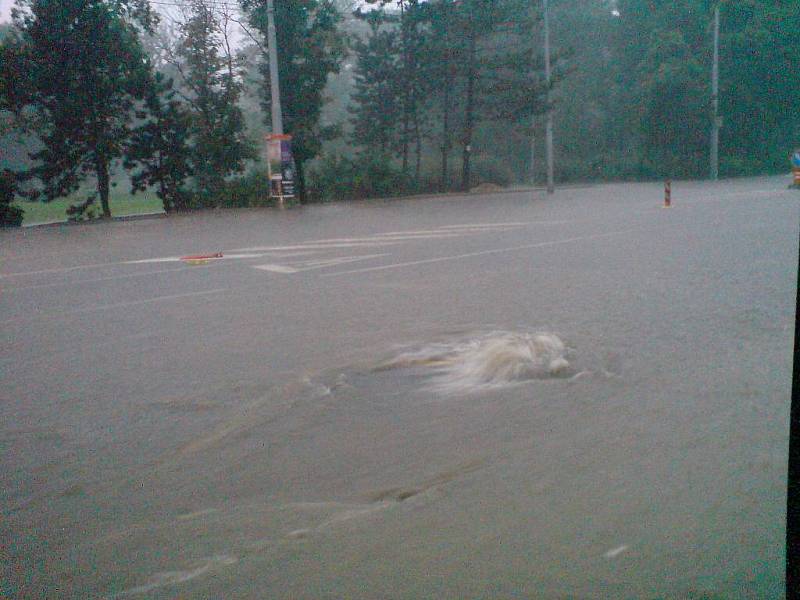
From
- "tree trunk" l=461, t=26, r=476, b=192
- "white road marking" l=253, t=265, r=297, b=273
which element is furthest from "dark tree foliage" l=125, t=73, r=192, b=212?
"white road marking" l=253, t=265, r=297, b=273

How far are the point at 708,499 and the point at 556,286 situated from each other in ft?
22.0

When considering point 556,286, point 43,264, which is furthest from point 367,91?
point 556,286

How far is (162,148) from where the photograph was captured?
34.5 metres

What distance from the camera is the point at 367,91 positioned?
48312 mm

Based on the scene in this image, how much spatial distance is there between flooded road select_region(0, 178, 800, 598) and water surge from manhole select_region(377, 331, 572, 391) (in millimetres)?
30

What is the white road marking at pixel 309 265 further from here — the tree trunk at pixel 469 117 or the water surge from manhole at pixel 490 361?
the tree trunk at pixel 469 117

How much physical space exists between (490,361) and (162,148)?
3050cm

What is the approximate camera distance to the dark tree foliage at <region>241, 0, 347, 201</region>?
37969 mm

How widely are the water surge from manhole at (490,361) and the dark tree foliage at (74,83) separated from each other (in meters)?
27.7

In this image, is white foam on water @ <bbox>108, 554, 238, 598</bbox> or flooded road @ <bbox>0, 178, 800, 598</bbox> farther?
flooded road @ <bbox>0, 178, 800, 598</bbox>

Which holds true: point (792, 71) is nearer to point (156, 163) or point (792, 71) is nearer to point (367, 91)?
point (367, 91)

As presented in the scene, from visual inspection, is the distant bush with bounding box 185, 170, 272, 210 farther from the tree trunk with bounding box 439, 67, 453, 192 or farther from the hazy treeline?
the tree trunk with bounding box 439, 67, 453, 192

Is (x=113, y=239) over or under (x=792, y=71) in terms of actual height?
under

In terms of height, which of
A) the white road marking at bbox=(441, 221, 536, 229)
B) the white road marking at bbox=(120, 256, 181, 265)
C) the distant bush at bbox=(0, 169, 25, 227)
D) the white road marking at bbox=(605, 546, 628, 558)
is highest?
the distant bush at bbox=(0, 169, 25, 227)
